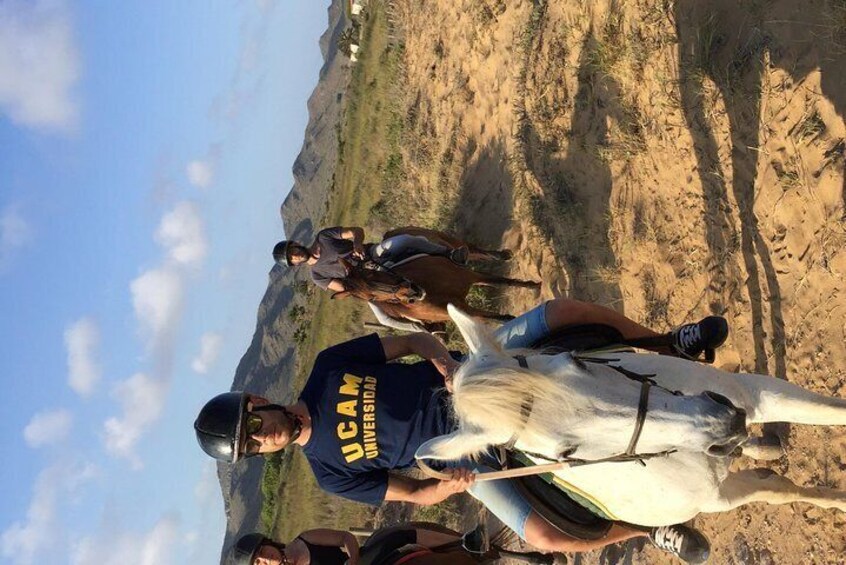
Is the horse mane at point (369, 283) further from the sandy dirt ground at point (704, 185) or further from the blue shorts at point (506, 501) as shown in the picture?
the blue shorts at point (506, 501)

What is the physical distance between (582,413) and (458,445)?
0.51 m

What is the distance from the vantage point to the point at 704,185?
16.8ft

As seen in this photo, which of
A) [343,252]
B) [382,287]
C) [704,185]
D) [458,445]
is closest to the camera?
[458,445]

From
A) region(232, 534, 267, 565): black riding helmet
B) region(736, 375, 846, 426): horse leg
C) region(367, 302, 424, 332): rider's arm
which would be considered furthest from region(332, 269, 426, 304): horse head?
region(736, 375, 846, 426): horse leg

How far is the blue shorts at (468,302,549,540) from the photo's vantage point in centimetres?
332

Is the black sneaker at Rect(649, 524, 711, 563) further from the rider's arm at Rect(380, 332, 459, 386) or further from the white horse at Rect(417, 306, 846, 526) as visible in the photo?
the rider's arm at Rect(380, 332, 459, 386)

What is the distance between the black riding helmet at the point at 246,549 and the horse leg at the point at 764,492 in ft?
11.3

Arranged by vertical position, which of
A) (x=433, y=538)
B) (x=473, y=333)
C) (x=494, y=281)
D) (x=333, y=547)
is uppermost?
(x=494, y=281)

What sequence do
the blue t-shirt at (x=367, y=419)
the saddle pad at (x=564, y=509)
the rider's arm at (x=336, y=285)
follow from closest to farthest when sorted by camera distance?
the saddle pad at (x=564, y=509) → the blue t-shirt at (x=367, y=419) → the rider's arm at (x=336, y=285)

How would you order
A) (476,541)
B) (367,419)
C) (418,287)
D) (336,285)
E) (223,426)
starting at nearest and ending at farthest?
(367,419), (223,426), (476,541), (418,287), (336,285)

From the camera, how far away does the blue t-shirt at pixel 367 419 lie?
3.70 m

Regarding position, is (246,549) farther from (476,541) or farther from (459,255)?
(459,255)

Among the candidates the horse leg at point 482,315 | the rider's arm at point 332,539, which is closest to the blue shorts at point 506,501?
the rider's arm at point 332,539

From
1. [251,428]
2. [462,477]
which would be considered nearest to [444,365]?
[462,477]
